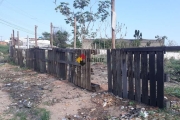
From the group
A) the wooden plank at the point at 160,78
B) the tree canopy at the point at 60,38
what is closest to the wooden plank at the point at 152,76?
the wooden plank at the point at 160,78

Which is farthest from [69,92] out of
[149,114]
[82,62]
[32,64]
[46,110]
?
[32,64]

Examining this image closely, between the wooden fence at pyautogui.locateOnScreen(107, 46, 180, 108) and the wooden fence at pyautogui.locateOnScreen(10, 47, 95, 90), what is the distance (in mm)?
1109

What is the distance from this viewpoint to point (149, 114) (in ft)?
13.7

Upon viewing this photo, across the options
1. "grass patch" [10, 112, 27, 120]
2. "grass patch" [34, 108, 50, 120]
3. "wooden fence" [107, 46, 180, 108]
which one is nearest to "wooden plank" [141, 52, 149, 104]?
"wooden fence" [107, 46, 180, 108]

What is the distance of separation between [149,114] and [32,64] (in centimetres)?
964

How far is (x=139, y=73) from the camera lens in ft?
15.8

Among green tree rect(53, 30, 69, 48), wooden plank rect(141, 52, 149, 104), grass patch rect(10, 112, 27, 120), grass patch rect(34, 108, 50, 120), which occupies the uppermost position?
green tree rect(53, 30, 69, 48)

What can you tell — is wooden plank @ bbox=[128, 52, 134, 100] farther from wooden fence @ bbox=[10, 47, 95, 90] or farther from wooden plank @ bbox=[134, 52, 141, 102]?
wooden fence @ bbox=[10, 47, 95, 90]

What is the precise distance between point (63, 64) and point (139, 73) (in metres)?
4.37

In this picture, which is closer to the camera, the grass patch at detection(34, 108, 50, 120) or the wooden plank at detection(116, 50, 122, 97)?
the grass patch at detection(34, 108, 50, 120)

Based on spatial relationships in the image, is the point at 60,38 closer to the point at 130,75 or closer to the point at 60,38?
the point at 60,38

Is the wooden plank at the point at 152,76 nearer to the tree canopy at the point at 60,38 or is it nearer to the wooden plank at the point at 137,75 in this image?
the wooden plank at the point at 137,75

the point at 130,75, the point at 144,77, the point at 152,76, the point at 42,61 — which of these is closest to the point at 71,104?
the point at 130,75

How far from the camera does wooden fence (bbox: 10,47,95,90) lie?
6.70 metres
